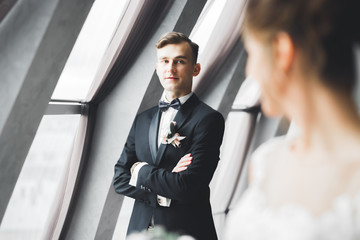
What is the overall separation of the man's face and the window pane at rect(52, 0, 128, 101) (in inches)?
40.2

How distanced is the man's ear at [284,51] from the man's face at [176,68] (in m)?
1.50

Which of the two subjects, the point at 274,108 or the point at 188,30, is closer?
the point at 274,108

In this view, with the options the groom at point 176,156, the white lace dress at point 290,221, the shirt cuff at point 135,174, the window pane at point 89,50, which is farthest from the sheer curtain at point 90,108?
the white lace dress at point 290,221

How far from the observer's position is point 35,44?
246 centimetres

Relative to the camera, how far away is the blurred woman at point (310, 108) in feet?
2.46

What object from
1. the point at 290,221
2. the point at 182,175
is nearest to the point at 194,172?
the point at 182,175

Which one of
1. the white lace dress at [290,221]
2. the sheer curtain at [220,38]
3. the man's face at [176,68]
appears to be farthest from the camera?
the sheer curtain at [220,38]

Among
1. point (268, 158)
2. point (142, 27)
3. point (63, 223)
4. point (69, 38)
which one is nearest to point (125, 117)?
point (142, 27)

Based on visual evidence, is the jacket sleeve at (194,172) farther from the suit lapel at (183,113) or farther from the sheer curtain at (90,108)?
the sheer curtain at (90,108)

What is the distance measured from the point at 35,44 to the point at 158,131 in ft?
2.76

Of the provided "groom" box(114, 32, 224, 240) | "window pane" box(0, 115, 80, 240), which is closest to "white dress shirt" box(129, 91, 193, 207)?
"groom" box(114, 32, 224, 240)

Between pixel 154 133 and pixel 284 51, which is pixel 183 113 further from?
pixel 284 51

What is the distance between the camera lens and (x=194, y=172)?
2213 millimetres

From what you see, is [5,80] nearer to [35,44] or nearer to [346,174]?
[35,44]
